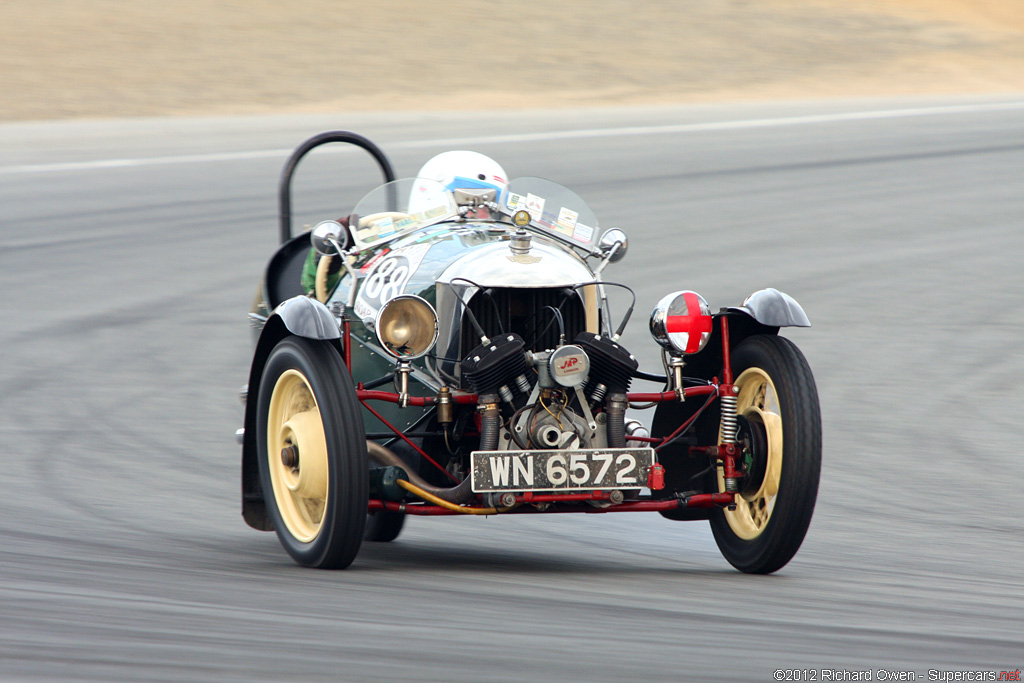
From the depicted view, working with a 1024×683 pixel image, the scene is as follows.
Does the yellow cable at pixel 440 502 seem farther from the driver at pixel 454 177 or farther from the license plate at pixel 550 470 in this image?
the driver at pixel 454 177

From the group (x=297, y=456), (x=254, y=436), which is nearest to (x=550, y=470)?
(x=297, y=456)

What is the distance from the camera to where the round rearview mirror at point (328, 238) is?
274 inches

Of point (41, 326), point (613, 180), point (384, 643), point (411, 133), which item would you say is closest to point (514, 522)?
point (384, 643)

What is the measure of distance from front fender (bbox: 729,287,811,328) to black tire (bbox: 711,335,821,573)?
9 cm

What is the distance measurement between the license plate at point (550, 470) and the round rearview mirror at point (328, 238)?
1.82m

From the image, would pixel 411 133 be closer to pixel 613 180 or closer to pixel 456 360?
pixel 613 180

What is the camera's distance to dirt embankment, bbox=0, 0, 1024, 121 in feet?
103

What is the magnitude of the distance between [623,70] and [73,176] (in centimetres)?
1844

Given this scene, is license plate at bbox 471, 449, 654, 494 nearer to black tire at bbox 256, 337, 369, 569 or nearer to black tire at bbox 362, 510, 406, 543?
black tire at bbox 256, 337, 369, 569

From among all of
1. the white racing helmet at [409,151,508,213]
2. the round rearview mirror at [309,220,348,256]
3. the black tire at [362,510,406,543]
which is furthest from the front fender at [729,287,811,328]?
the black tire at [362,510,406,543]

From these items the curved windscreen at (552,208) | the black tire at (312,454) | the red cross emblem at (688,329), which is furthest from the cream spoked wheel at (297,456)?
the curved windscreen at (552,208)

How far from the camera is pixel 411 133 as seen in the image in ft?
83.1

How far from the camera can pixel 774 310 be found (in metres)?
6.11

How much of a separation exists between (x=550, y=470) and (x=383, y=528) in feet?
6.14
